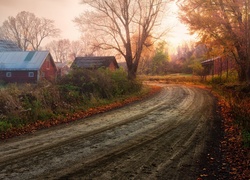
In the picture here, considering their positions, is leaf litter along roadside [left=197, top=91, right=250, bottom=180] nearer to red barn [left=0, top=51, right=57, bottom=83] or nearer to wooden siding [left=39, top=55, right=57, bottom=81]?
red barn [left=0, top=51, right=57, bottom=83]

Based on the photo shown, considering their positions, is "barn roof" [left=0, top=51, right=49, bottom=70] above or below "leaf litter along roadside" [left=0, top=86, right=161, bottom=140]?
above

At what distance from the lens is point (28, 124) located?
10844 millimetres

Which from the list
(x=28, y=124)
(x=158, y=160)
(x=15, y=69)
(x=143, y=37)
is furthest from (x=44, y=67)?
(x=158, y=160)

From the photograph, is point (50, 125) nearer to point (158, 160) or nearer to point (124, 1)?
point (158, 160)

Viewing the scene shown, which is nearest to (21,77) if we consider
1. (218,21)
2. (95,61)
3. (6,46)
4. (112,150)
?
(6,46)

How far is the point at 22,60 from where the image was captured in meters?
41.8

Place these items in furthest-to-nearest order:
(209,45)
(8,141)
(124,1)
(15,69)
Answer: (15,69), (124,1), (209,45), (8,141)

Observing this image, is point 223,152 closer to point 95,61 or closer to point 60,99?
point 60,99

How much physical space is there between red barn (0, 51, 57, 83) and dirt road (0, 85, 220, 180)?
3166cm

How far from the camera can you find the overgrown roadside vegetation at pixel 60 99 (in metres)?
10.8

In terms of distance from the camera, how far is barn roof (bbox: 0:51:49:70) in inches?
1606

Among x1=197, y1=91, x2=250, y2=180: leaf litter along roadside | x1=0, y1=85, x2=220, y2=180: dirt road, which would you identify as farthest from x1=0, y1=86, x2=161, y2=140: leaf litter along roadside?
x1=197, y1=91, x2=250, y2=180: leaf litter along roadside

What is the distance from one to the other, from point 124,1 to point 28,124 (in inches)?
779

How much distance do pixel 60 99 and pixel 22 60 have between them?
30980 mm
